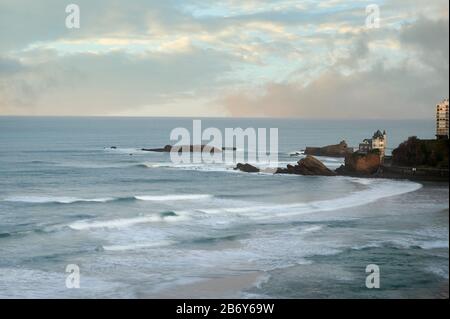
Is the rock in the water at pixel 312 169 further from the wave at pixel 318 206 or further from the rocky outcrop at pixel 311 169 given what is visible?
the wave at pixel 318 206

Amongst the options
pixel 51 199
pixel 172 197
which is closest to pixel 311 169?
pixel 172 197

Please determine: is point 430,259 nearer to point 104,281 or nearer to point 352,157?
point 104,281

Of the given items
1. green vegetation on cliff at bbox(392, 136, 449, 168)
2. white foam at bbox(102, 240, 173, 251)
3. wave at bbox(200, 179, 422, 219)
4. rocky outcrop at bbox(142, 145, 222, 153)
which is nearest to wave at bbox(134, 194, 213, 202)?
wave at bbox(200, 179, 422, 219)

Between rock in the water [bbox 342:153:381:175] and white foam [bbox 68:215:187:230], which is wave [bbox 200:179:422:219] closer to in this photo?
white foam [bbox 68:215:187:230]

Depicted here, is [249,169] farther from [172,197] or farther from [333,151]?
[333,151]

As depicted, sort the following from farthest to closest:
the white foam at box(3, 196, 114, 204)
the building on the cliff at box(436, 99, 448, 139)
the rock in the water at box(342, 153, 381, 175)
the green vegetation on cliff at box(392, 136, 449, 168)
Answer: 1. the building on the cliff at box(436, 99, 448, 139)
2. the rock in the water at box(342, 153, 381, 175)
3. the green vegetation on cliff at box(392, 136, 449, 168)
4. the white foam at box(3, 196, 114, 204)
